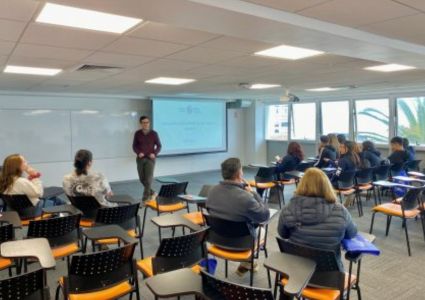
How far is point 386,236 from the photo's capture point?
459 centimetres

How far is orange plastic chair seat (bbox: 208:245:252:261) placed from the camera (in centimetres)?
288

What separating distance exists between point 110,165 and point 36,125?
78.1 inches

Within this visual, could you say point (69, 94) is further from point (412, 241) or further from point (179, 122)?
point (412, 241)

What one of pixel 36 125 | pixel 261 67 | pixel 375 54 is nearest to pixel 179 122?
pixel 36 125

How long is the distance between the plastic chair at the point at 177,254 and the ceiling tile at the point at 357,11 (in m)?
1.77

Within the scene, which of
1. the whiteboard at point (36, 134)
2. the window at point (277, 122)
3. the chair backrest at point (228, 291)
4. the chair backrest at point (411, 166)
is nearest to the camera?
the chair backrest at point (228, 291)

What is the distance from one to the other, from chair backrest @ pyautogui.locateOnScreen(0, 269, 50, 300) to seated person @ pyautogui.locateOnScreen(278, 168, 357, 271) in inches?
64.0

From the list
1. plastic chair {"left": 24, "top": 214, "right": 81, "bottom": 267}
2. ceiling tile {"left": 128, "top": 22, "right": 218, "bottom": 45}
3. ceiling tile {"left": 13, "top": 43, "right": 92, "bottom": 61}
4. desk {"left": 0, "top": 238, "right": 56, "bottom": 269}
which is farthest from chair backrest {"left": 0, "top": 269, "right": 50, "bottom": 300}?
ceiling tile {"left": 13, "top": 43, "right": 92, "bottom": 61}

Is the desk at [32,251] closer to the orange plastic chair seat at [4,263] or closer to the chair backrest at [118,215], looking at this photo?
the orange plastic chair seat at [4,263]

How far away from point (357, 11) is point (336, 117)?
845 cm

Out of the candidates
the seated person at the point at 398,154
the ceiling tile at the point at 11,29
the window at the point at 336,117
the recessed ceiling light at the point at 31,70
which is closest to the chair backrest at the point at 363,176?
the seated person at the point at 398,154

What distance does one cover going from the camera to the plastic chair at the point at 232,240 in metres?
2.82

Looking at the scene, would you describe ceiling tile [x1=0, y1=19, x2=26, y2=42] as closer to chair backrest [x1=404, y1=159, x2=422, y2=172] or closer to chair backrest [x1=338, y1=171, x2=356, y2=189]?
chair backrest [x1=338, y1=171, x2=356, y2=189]

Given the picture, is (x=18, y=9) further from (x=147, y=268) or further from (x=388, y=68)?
(x=388, y=68)
